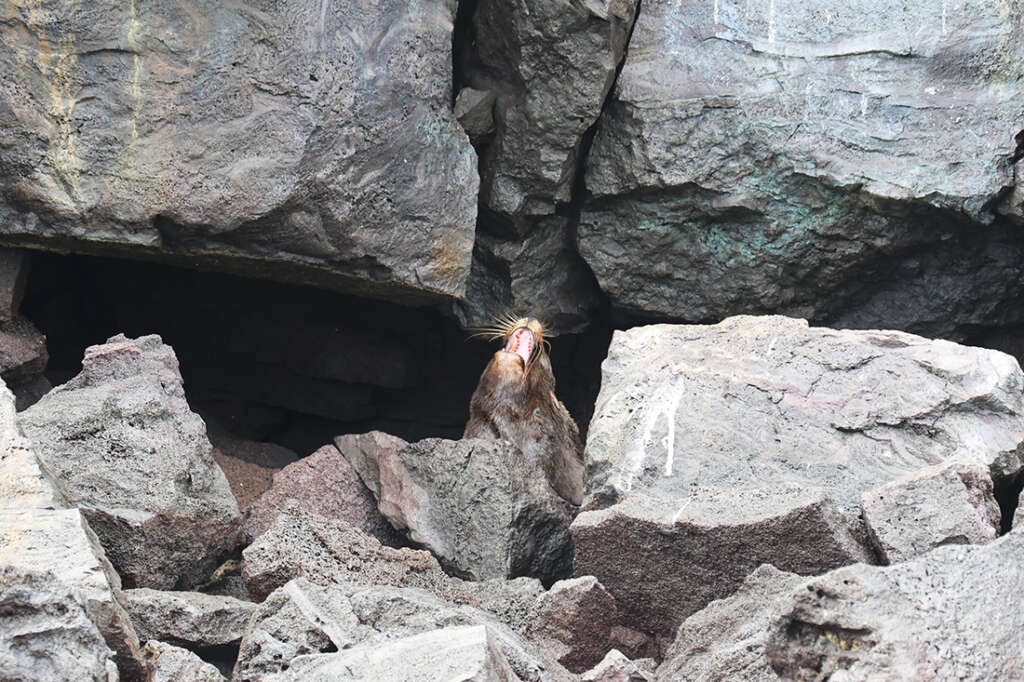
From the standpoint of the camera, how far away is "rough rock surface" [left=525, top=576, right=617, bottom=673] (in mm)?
3574

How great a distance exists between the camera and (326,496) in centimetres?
491

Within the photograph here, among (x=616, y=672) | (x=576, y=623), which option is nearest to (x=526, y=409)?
(x=576, y=623)

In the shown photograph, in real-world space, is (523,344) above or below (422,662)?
above

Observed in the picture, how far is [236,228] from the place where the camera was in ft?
16.3

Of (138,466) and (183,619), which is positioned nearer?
(183,619)

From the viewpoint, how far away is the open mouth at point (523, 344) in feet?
19.7

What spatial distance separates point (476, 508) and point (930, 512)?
178cm

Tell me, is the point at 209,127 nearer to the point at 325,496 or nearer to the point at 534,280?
the point at 325,496

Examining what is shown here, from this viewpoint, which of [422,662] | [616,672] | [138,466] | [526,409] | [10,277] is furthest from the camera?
[526,409]

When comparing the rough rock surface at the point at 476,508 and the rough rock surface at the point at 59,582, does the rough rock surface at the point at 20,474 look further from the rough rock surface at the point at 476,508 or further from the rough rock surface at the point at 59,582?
the rough rock surface at the point at 476,508

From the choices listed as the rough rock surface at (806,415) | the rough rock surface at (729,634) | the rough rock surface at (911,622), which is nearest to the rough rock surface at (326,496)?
the rough rock surface at (806,415)

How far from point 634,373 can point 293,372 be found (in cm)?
279

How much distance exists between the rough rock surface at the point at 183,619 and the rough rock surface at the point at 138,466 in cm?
35

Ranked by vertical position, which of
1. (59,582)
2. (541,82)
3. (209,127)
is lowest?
(59,582)
